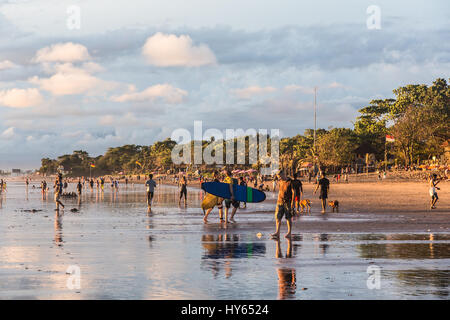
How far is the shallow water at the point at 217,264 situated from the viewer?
30.3 feet

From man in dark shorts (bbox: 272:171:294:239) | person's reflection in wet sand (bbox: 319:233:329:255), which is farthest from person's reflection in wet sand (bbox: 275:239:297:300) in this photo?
man in dark shorts (bbox: 272:171:294:239)

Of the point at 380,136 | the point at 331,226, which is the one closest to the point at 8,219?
the point at 331,226

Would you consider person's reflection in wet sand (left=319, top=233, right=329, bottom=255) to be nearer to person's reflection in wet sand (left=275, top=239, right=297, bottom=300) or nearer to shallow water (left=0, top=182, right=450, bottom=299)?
shallow water (left=0, top=182, right=450, bottom=299)

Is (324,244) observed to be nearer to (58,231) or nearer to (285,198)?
(285,198)

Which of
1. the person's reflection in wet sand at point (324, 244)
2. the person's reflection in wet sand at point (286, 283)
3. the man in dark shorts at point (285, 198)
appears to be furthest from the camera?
the man in dark shorts at point (285, 198)

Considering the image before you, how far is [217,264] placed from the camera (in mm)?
12086

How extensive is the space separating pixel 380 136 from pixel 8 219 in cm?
9774

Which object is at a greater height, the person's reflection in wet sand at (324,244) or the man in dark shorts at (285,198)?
the man in dark shorts at (285,198)

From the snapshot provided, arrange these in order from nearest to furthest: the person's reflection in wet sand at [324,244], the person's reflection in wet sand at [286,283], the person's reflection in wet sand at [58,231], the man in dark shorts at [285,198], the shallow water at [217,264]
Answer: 1. the person's reflection in wet sand at [286,283]
2. the shallow water at [217,264]
3. the person's reflection in wet sand at [324,244]
4. the person's reflection in wet sand at [58,231]
5. the man in dark shorts at [285,198]

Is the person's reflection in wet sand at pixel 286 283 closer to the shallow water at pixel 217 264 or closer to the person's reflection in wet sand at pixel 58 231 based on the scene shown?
the shallow water at pixel 217 264

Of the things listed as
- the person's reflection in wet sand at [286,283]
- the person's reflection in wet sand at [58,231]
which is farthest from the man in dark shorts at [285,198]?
the person's reflection in wet sand at [58,231]

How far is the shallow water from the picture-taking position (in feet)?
30.3
